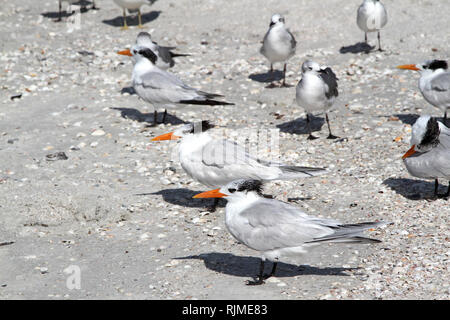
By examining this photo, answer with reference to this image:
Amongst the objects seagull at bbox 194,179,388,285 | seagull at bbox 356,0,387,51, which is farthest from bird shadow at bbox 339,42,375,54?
seagull at bbox 194,179,388,285

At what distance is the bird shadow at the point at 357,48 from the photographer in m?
10.5

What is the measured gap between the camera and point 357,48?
10.7m

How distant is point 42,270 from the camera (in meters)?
5.14

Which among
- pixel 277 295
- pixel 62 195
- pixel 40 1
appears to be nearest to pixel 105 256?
pixel 62 195

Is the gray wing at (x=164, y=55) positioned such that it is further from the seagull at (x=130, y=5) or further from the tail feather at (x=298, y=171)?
the tail feather at (x=298, y=171)

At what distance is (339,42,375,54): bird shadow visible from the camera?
10.5 metres

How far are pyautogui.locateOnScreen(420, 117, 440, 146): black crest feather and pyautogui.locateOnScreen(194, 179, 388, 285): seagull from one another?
1.92 metres

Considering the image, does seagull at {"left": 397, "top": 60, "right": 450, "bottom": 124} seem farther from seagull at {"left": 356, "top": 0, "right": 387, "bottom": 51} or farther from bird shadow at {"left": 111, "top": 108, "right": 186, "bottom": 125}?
bird shadow at {"left": 111, "top": 108, "right": 186, "bottom": 125}

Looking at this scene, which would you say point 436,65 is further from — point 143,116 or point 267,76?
point 143,116

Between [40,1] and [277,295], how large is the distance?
35.7ft

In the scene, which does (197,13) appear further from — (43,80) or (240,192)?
(240,192)

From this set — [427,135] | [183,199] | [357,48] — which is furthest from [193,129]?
[357,48]

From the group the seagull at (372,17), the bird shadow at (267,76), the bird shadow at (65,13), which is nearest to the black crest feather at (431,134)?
the bird shadow at (267,76)

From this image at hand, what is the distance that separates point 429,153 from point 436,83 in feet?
6.24
